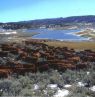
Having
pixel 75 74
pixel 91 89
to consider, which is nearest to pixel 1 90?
pixel 91 89

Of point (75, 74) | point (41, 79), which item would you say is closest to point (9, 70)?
point (41, 79)

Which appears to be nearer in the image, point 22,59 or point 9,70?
point 9,70

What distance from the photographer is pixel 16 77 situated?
2097cm

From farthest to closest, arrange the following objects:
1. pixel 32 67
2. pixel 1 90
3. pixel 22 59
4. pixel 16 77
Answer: pixel 22 59, pixel 32 67, pixel 16 77, pixel 1 90

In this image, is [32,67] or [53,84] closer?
[53,84]

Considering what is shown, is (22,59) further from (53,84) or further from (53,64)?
(53,84)

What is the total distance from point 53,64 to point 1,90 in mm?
9024

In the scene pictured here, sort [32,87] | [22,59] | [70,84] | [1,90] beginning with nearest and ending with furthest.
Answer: [1,90] → [32,87] → [70,84] → [22,59]

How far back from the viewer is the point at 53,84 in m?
18.7

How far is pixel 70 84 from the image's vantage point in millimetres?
18844

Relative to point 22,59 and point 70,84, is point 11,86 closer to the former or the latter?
point 70,84

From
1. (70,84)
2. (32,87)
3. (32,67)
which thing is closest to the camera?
(32,87)

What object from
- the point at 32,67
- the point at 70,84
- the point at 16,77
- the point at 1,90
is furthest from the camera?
the point at 32,67

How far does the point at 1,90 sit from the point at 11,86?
2.11 feet
